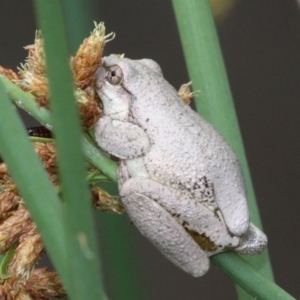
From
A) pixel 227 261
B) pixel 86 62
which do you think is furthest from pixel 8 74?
pixel 227 261

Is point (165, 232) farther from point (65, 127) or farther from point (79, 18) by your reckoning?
point (65, 127)

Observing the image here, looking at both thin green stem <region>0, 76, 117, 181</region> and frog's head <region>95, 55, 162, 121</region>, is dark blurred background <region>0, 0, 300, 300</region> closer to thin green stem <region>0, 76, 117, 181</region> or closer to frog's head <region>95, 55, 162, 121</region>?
frog's head <region>95, 55, 162, 121</region>

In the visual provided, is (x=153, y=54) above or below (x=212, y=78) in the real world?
above

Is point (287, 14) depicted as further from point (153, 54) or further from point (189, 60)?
point (189, 60)

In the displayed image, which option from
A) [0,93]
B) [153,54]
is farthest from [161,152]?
[153,54]

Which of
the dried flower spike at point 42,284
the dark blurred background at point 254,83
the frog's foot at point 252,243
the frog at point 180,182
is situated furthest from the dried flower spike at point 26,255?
the dark blurred background at point 254,83
